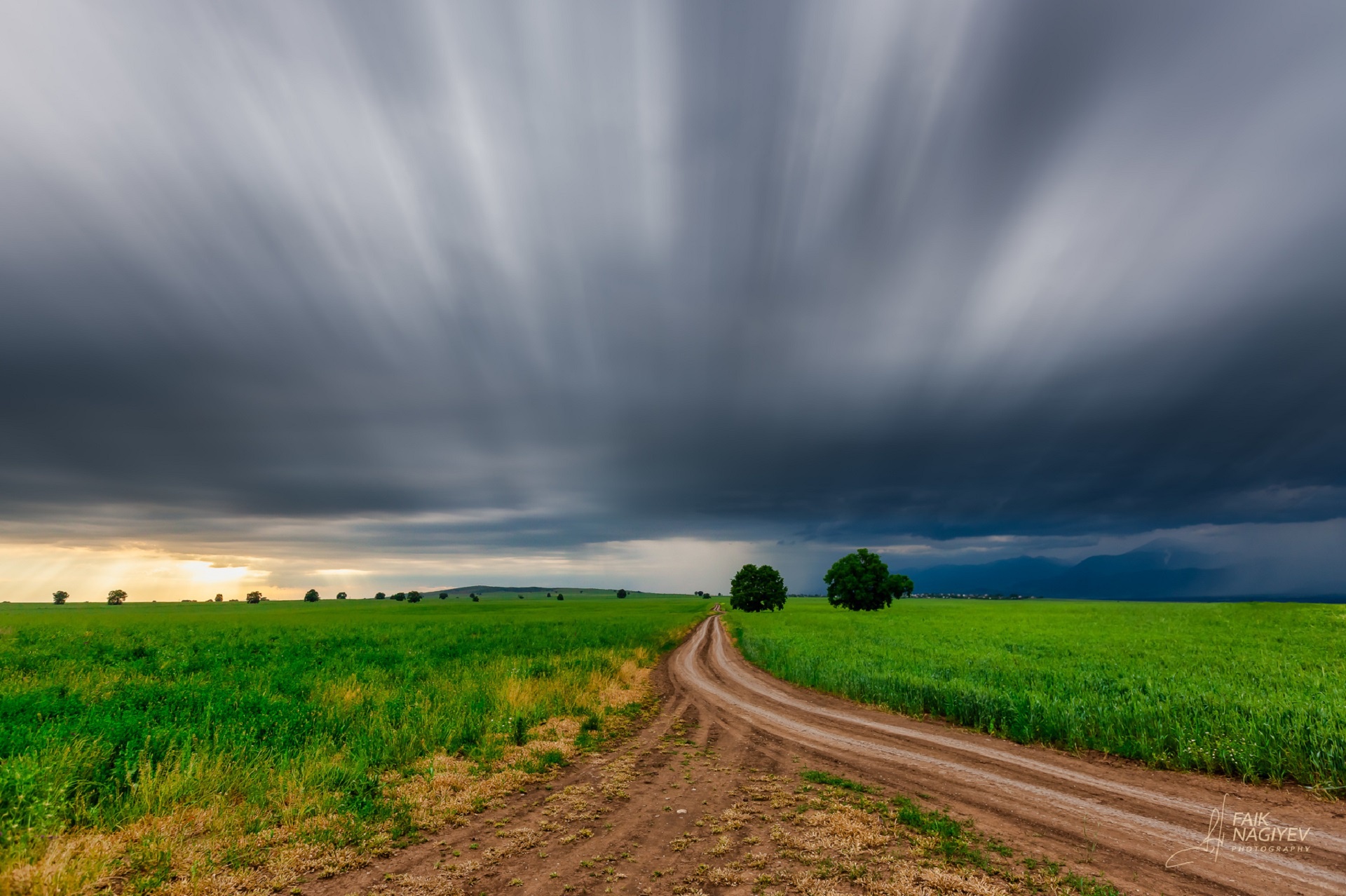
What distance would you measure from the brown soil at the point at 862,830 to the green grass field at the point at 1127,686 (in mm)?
1184

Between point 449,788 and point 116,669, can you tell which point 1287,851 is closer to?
point 449,788

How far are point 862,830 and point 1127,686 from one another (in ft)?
60.3

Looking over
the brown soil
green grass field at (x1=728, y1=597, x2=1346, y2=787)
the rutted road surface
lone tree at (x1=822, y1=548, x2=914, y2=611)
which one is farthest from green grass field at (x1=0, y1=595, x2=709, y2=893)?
lone tree at (x1=822, y1=548, x2=914, y2=611)

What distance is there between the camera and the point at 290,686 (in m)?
19.6

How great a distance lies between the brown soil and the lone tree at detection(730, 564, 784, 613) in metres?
111

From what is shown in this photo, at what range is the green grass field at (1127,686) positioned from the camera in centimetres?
1420

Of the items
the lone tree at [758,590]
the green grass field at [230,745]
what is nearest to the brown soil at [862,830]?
the green grass field at [230,745]

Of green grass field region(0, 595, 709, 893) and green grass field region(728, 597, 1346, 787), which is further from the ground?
green grass field region(0, 595, 709, 893)

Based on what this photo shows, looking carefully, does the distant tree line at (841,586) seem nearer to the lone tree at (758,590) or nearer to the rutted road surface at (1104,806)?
the lone tree at (758,590)

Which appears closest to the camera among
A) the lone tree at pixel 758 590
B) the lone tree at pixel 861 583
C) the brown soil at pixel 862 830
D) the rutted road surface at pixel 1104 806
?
the brown soil at pixel 862 830

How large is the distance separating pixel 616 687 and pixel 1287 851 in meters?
21.5

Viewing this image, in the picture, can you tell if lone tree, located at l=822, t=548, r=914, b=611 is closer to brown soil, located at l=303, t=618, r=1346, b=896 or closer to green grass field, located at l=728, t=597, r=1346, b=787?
green grass field, located at l=728, t=597, r=1346, b=787

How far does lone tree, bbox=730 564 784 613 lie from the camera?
124000 mm

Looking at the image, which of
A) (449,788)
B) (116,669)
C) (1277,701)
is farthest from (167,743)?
(1277,701)
